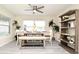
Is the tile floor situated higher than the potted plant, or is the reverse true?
the potted plant

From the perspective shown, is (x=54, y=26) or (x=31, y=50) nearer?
(x=31, y=50)

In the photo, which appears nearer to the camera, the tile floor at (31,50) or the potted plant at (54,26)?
the tile floor at (31,50)

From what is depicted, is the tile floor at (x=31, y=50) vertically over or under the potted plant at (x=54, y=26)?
under

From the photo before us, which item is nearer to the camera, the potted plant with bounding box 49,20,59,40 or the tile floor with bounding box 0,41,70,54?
the tile floor with bounding box 0,41,70,54

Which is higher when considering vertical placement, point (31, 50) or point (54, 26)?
point (54, 26)

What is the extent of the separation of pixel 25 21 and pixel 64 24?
17.3ft
